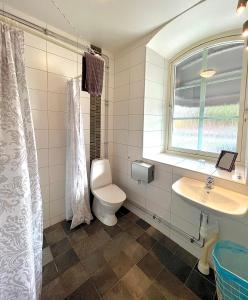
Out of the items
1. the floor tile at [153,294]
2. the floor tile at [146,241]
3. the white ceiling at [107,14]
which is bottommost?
the floor tile at [153,294]

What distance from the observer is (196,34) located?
180cm

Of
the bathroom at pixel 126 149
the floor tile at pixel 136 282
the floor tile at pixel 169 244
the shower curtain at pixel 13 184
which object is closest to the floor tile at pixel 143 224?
the bathroom at pixel 126 149

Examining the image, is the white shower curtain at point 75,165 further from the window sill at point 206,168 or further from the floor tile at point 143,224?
the window sill at point 206,168

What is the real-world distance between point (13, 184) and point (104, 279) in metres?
1.17

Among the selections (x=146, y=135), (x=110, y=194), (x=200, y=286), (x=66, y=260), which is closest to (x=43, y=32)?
(x=146, y=135)

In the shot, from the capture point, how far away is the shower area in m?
0.81

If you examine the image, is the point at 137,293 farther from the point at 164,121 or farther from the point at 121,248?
the point at 164,121

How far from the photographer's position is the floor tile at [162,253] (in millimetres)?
1533

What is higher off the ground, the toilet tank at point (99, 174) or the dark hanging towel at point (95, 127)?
the dark hanging towel at point (95, 127)

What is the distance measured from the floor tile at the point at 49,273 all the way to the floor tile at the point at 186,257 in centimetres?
120

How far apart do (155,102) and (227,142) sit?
101cm

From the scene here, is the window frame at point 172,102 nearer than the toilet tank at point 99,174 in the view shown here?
Yes

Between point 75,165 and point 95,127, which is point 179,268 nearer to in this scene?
point 75,165

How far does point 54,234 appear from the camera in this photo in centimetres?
183
